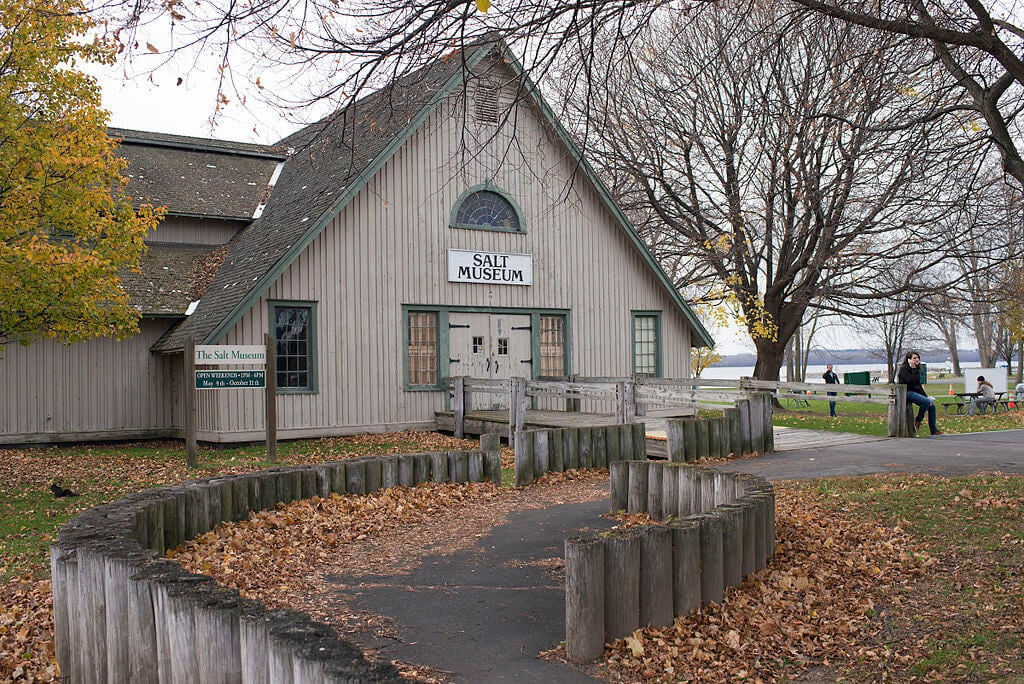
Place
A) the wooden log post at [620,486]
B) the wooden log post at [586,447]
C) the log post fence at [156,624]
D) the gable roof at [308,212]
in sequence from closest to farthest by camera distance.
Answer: the log post fence at [156,624]
the wooden log post at [620,486]
the wooden log post at [586,447]
the gable roof at [308,212]

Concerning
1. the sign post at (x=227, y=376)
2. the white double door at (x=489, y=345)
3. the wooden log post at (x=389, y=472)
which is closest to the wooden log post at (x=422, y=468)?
the wooden log post at (x=389, y=472)

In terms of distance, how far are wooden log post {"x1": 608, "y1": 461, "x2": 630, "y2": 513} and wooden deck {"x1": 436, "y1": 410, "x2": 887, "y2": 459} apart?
480cm

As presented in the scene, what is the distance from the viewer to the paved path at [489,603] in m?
6.09

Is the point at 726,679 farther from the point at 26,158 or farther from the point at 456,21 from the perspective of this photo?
the point at 26,158

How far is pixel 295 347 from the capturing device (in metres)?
20.3

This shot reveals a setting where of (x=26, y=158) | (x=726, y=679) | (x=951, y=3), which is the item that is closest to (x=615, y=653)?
(x=726, y=679)

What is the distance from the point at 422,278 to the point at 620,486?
37.5 feet

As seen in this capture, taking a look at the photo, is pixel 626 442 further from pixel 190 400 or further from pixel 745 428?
pixel 190 400

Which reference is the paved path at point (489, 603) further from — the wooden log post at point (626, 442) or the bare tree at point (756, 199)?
the bare tree at point (756, 199)

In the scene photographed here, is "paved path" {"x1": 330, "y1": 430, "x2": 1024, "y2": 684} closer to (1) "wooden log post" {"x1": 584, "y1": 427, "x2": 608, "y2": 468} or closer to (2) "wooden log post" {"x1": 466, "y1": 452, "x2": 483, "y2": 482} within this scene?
(2) "wooden log post" {"x1": 466, "y1": 452, "x2": 483, "y2": 482}

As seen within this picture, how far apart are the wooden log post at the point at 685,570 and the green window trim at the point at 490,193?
629 inches

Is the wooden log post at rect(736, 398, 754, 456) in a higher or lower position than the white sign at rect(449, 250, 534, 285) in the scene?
lower

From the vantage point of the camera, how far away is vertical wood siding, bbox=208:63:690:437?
20297 millimetres

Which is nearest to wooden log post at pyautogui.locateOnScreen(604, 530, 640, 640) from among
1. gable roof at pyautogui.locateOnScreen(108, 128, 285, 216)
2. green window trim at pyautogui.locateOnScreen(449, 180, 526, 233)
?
green window trim at pyautogui.locateOnScreen(449, 180, 526, 233)
